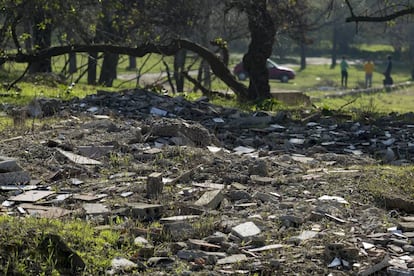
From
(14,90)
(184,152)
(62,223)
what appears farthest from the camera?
(14,90)

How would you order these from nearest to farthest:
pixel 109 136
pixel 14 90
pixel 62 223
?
pixel 62 223
pixel 109 136
pixel 14 90

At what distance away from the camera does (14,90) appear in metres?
16.9

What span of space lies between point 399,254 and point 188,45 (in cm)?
1153

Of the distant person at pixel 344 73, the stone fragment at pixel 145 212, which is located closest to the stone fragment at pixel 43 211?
the stone fragment at pixel 145 212

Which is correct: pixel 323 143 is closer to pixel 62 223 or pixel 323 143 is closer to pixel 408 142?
pixel 408 142

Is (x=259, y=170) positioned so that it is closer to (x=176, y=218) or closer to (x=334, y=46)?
(x=176, y=218)

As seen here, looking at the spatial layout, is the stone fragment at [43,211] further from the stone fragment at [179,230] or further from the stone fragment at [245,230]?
the stone fragment at [245,230]

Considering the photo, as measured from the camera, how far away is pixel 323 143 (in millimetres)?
11453

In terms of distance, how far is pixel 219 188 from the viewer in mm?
7988

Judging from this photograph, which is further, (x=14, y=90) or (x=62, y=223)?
(x=14, y=90)

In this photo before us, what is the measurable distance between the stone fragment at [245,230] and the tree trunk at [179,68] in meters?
15.0

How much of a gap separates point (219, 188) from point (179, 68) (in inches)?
697

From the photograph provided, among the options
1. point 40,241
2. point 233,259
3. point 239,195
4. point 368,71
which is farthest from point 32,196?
point 368,71

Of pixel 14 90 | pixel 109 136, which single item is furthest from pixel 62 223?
pixel 14 90
